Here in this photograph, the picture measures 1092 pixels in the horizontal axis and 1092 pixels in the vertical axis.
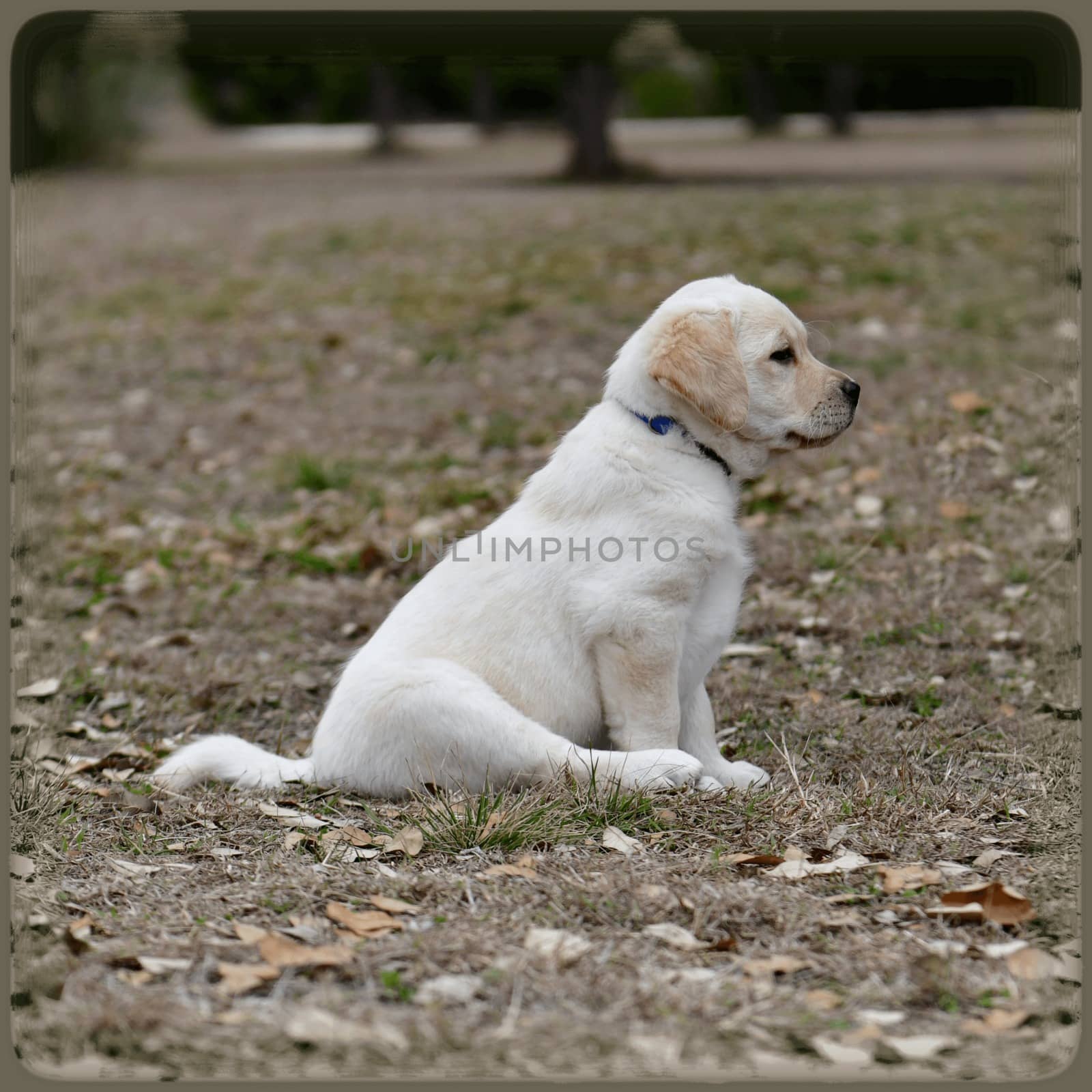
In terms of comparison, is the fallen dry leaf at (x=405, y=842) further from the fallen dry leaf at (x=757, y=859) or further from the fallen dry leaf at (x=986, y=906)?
the fallen dry leaf at (x=986, y=906)

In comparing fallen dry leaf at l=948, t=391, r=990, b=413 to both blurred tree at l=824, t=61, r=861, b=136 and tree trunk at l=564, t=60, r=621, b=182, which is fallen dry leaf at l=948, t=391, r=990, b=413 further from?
→ tree trunk at l=564, t=60, r=621, b=182

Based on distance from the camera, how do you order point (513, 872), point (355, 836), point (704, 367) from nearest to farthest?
point (513, 872), point (355, 836), point (704, 367)

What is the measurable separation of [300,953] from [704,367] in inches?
88.1

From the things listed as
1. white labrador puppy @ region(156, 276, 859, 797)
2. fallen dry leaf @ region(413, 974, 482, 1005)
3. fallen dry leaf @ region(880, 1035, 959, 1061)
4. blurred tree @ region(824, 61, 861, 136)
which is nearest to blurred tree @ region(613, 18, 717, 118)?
blurred tree @ region(824, 61, 861, 136)

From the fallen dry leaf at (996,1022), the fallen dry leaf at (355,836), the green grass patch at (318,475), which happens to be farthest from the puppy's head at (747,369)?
the green grass patch at (318,475)

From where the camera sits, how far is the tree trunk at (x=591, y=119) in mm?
14750

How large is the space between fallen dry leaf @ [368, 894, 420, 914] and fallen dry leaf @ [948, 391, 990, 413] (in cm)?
610

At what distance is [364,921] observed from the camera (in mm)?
3512

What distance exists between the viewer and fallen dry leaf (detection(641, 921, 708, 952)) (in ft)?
11.1

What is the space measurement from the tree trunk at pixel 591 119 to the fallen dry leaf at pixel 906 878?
38.5 feet

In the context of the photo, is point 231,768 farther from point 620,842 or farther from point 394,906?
point 620,842

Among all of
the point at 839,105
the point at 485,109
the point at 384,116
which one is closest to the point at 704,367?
the point at 839,105

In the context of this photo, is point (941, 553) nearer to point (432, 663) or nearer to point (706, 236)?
point (432, 663)

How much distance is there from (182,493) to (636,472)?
17.8 feet
